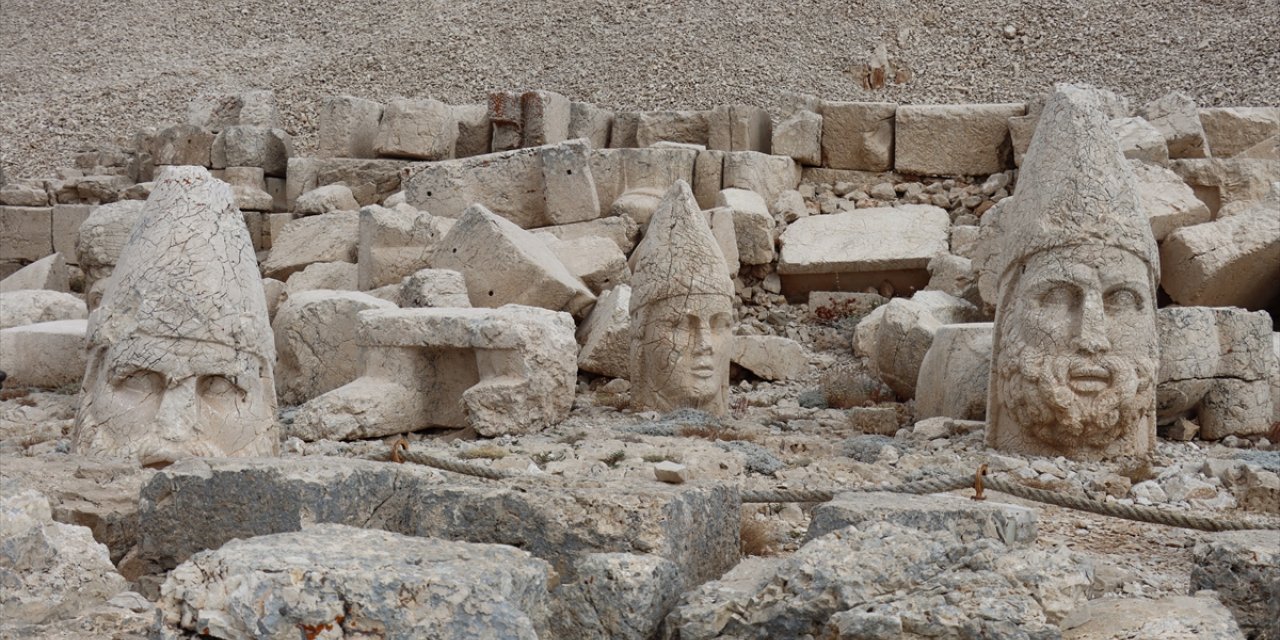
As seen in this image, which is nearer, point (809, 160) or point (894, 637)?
point (894, 637)

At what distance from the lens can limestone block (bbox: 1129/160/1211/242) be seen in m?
11.5

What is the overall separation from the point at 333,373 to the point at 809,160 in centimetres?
747

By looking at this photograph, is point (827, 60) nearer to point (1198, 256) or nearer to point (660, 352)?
point (1198, 256)

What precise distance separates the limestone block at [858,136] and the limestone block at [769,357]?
16.1ft

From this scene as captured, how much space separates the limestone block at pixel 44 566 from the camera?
12.1ft

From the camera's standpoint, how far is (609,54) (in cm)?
2147

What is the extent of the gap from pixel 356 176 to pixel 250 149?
1841 millimetres

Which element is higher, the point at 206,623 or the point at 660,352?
the point at 206,623

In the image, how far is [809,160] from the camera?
15.3 meters

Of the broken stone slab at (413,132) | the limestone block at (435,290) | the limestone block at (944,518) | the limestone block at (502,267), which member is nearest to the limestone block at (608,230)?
the limestone block at (502,267)

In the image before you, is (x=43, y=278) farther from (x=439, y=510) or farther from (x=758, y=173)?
(x=439, y=510)

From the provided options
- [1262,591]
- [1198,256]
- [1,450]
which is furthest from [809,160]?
[1262,591]

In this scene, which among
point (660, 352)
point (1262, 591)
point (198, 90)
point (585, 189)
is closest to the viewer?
point (1262, 591)

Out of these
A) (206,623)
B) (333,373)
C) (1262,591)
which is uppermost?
(206,623)
